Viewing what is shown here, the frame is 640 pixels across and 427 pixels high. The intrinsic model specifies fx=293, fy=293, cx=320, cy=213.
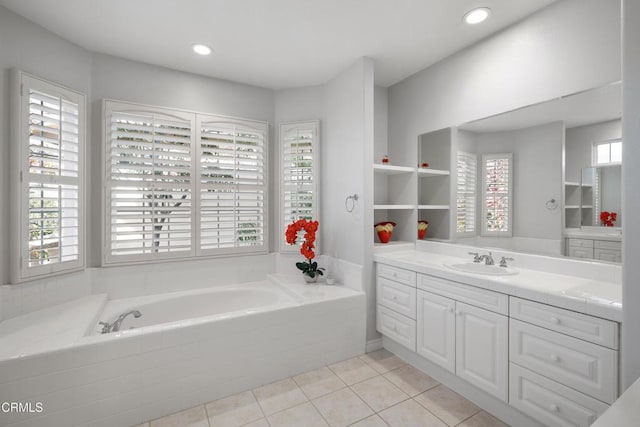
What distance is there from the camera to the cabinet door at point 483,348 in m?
1.72

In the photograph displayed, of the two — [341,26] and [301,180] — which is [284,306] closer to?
[301,180]

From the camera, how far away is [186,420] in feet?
6.13

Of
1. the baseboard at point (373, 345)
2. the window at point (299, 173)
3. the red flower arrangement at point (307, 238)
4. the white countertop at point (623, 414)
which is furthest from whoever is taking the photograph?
the window at point (299, 173)

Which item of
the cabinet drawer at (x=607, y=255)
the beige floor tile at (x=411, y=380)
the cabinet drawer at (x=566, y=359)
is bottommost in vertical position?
the beige floor tile at (x=411, y=380)

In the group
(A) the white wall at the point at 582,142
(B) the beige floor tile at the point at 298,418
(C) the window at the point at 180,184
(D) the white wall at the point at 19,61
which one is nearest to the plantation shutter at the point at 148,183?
(C) the window at the point at 180,184

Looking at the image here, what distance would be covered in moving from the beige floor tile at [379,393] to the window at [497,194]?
140cm

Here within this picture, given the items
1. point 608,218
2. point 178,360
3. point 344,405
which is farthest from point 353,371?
point 608,218

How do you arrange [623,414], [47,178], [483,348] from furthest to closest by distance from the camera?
1. [47,178]
2. [483,348]
3. [623,414]

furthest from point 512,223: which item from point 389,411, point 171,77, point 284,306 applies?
point 171,77

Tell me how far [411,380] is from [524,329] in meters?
1.01

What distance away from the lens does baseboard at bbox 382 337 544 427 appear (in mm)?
1748

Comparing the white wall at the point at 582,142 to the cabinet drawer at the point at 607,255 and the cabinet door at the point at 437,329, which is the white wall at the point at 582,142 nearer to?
the cabinet drawer at the point at 607,255

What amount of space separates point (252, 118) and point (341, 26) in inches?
56.5

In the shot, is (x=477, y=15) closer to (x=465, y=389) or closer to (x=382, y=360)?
(x=465, y=389)
